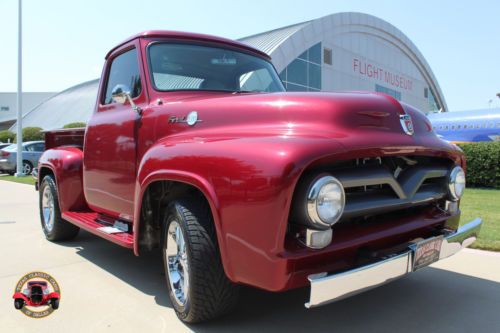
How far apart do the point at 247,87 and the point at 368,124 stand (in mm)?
1625

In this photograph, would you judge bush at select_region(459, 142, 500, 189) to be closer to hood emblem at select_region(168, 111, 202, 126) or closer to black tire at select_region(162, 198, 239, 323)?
hood emblem at select_region(168, 111, 202, 126)

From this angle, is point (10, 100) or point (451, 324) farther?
point (10, 100)

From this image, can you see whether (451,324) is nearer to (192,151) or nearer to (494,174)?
(192,151)

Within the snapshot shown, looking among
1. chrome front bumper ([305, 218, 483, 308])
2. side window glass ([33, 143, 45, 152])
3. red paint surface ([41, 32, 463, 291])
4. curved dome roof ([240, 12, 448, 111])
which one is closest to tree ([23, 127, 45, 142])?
side window glass ([33, 143, 45, 152])

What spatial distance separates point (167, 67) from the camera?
364 cm

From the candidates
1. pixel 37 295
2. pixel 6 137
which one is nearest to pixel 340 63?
pixel 37 295

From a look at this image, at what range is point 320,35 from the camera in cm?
2791

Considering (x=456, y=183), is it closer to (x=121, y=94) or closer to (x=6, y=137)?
(x=121, y=94)

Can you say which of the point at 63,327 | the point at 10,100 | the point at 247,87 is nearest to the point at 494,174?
the point at 247,87

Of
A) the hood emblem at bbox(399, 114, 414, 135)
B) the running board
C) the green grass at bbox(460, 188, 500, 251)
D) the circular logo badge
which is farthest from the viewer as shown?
the green grass at bbox(460, 188, 500, 251)

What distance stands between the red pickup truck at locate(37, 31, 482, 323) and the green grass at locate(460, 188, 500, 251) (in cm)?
189

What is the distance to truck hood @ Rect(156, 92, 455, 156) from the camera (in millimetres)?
2480

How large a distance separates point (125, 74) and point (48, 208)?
2297 mm

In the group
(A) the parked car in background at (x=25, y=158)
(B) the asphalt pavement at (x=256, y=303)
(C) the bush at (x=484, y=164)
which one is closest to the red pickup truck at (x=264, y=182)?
(B) the asphalt pavement at (x=256, y=303)
